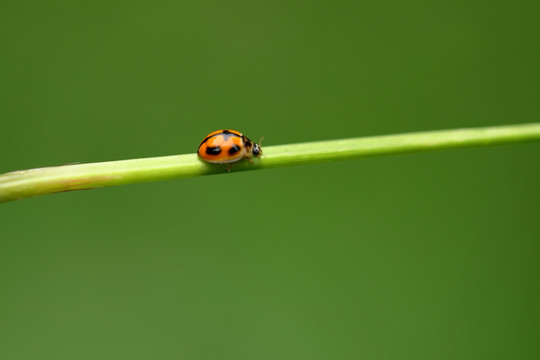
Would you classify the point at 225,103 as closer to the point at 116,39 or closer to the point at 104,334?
the point at 116,39

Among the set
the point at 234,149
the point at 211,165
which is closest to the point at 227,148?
the point at 234,149

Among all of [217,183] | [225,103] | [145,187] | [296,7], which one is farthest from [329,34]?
[145,187]

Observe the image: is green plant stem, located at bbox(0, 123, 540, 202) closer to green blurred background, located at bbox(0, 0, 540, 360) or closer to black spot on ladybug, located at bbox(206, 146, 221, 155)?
black spot on ladybug, located at bbox(206, 146, 221, 155)

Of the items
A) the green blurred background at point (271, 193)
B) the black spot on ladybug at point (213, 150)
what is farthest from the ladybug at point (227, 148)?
the green blurred background at point (271, 193)

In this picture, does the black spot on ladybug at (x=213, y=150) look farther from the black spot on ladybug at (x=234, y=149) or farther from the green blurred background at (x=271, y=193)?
the green blurred background at (x=271, y=193)

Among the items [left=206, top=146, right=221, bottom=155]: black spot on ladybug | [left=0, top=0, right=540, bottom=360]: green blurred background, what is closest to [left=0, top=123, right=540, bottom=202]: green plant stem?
[left=206, top=146, right=221, bottom=155]: black spot on ladybug

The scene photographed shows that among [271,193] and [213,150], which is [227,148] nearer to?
[213,150]

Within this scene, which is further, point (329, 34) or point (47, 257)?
point (329, 34)
